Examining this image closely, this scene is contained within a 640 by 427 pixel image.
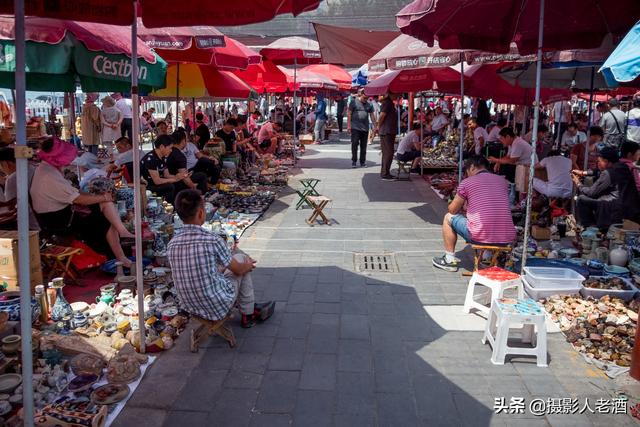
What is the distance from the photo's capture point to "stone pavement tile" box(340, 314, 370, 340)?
4.73m

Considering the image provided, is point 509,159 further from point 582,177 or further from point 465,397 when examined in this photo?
point 465,397

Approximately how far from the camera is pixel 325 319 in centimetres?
508

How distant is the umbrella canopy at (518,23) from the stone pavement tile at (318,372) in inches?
139

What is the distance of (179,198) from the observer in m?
4.33

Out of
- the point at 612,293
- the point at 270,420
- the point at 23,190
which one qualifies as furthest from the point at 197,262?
the point at 612,293

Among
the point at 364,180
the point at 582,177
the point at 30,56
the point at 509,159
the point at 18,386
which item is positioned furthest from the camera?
the point at 364,180

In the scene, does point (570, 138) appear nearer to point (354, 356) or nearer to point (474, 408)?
point (354, 356)

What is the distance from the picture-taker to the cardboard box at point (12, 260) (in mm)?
4938

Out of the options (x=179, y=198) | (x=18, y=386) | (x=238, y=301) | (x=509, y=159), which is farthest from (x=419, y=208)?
(x=18, y=386)

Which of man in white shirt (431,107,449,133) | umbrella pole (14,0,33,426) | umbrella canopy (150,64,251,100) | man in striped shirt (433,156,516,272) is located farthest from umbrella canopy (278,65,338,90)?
umbrella pole (14,0,33,426)

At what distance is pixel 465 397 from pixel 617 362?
142 centimetres

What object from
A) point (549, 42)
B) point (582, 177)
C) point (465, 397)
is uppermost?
point (549, 42)

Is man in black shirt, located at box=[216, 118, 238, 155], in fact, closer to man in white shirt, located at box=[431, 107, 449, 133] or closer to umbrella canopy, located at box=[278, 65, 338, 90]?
umbrella canopy, located at box=[278, 65, 338, 90]

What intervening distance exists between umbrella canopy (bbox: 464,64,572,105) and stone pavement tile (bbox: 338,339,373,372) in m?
8.87
